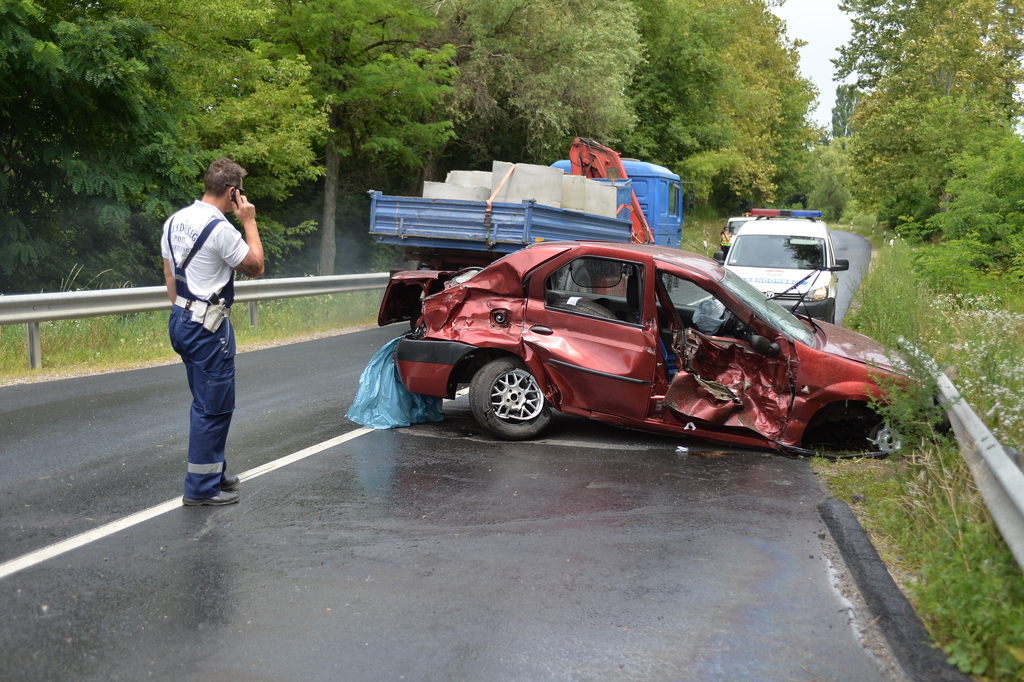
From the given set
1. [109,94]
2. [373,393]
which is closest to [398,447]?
[373,393]

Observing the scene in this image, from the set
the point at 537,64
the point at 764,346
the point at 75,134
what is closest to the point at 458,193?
the point at 75,134

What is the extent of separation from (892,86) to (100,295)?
140 ft

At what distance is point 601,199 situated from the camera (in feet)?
52.8

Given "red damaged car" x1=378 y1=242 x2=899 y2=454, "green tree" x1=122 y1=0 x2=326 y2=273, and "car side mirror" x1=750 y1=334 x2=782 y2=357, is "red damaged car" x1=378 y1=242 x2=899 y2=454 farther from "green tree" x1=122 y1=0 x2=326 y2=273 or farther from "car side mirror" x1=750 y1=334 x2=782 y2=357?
"green tree" x1=122 y1=0 x2=326 y2=273

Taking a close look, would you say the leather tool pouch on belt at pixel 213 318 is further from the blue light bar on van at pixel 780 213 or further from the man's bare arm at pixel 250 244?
the blue light bar on van at pixel 780 213

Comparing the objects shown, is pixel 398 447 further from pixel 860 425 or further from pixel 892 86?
pixel 892 86

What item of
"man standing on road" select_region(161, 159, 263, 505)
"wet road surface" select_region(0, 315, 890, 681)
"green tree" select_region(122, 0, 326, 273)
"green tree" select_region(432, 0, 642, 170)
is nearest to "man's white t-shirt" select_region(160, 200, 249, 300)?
"man standing on road" select_region(161, 159, 263, 505)

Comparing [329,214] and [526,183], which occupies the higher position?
[526,183]

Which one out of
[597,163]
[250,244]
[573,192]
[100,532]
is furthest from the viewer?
[597,163]

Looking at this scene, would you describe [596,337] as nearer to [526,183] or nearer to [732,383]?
[732,383]

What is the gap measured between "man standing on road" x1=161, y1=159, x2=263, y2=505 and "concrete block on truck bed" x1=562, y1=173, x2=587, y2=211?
1036cm

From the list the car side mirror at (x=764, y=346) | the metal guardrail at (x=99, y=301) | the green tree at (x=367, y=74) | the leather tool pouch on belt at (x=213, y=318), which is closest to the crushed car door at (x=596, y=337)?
the car side mirror at (x=764, y=346)

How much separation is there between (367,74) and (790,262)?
1126cm

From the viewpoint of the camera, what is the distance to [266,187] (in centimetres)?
2164
